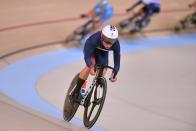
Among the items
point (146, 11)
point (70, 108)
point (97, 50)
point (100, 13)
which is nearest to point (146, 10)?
point (146, 11)

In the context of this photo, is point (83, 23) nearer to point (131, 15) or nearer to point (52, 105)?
point (131, 15)

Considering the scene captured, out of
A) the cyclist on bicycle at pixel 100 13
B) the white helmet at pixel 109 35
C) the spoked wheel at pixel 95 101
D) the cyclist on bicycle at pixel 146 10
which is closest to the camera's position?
the white helmet at pixel 109 35

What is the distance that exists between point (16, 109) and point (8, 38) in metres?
3.93

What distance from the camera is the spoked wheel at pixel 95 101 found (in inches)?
210

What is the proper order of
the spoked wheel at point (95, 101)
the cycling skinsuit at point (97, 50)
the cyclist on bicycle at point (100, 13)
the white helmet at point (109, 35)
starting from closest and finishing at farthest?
1. the white helmet at point (109, 35)
2. the cycling skinsuit at point (97, 50)
3. the spoked wheel at point (95, 101)
4. the cyclist on bicycle at point (100, 13)

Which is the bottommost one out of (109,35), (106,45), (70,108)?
(70,108)

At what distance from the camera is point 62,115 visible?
6453 millimetres

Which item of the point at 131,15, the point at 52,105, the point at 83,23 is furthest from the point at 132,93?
the point at 131,15

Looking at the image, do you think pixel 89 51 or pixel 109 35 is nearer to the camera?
pixel 109 35

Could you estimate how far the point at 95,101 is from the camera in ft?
18.0

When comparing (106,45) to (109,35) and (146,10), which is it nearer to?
(109,35)

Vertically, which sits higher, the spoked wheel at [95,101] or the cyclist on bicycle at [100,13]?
the spoked wheel at [95,101]

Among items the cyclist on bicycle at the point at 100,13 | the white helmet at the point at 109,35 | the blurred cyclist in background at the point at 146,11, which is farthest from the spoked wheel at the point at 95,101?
the blurred cyclist in background at the point at 146,11

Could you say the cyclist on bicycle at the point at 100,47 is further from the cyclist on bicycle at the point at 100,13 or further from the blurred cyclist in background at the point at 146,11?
the blurred cyclist in background at the point at 146,11
